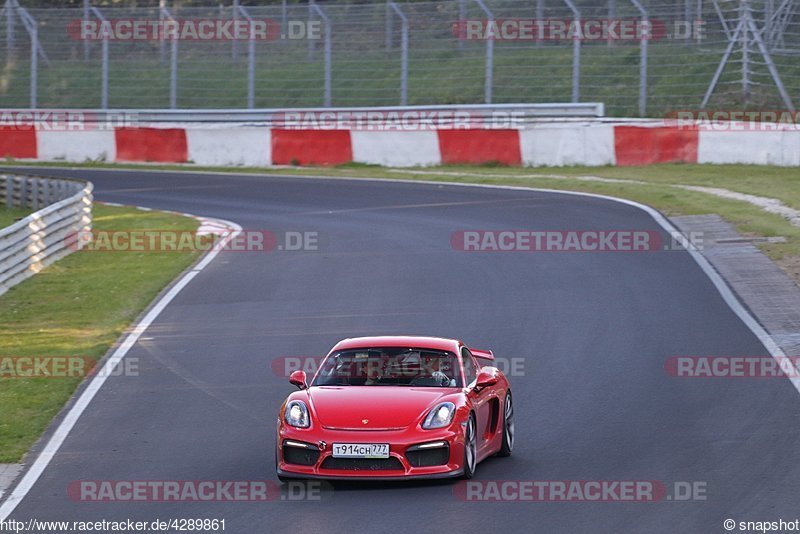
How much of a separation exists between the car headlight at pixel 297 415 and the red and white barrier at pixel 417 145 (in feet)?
68.2

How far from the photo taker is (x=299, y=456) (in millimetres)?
9156

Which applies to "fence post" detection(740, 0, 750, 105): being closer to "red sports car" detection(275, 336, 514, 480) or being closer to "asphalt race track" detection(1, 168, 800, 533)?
"asphalt race track" detection(1, 168, 800, 533)

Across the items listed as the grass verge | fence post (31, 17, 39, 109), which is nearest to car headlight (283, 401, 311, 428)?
the grass verge

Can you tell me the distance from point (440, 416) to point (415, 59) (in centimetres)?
2562

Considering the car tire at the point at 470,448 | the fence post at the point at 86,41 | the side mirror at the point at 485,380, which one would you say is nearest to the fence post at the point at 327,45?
the fence post at the point at 86,41

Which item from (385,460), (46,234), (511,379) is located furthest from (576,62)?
(385,460)

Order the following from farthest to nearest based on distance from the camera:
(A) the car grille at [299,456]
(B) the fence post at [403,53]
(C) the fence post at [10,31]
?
(C) the fence post at [10,31]
(B) the fence post at [403,53]
(A) the car grille at [299,456]

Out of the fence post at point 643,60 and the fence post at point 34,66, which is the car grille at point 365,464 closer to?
the fence post at point 643,60

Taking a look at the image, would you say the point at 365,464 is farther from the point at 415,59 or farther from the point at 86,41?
the point at 86,41

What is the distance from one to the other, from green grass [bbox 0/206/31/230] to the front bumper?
18147mm

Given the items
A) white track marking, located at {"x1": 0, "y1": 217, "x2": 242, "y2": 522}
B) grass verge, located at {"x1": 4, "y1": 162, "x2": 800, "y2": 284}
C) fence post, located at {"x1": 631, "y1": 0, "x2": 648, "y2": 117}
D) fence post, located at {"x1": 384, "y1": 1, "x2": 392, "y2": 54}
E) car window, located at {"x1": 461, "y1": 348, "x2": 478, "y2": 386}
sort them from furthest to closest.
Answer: fence post, located at {"x1": 384, "y1": 1, "x2": 392, "y2": 54}
fence post, located at {"x1": 631, "y1": 0, "x2": 648, "y2": 117}
grass verge, located at {"x1": 4, "y1": 162, "x2": 800, "y2": 284}
car window, located at {"x1": 461, "y1": 348, "x2": 478, "y2": 386}
white track marking, located at {"x1": 0, "y1": 217, "x2": 242, "y2": 522}

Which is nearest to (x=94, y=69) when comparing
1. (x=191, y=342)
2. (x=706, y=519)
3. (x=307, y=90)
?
(x=307, y=90)

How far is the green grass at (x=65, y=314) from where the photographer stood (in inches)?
472

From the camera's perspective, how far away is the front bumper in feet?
29.6
